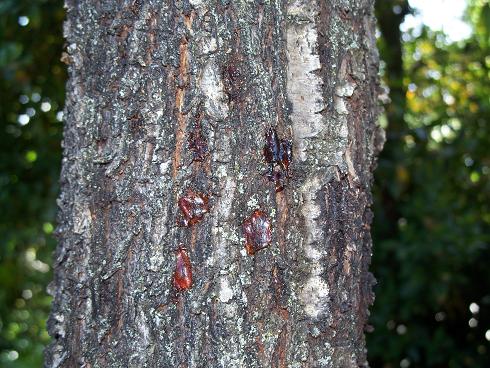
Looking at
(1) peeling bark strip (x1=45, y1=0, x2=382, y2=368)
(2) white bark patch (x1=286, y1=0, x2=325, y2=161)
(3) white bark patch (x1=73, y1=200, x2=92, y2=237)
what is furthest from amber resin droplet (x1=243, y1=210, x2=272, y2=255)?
(3) white bark patch (x1=73, y1=200, x2=92, y2=237)

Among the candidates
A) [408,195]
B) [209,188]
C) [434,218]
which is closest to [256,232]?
[209,188]

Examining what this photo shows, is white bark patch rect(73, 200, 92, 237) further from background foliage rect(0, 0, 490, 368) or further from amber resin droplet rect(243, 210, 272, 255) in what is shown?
background foliage rect(0, 0, 490, 368)

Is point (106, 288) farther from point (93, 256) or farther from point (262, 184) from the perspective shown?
point (262, 184)

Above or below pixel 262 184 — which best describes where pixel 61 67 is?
below

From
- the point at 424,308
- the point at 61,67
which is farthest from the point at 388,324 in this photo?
the point at 61,67

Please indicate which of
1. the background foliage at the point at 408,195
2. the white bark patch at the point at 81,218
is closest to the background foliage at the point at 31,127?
the background foliage at the point at 408,195

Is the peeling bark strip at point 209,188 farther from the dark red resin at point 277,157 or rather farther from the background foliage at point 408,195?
the background foliage at point 408,195

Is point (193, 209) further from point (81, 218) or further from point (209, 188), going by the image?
point (81, 218)
